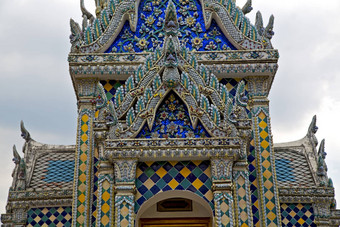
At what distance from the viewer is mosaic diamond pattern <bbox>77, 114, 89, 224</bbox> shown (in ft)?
36.6

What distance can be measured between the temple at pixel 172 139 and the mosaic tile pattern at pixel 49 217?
0.08 feet

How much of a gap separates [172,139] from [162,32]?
3.74 metres

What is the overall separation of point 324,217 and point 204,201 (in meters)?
4.44

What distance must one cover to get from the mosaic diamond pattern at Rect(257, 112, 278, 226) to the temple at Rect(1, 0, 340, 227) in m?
0.02

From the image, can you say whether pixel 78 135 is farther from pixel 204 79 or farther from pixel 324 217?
pixel 324 217

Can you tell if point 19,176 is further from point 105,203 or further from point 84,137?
point 105,203

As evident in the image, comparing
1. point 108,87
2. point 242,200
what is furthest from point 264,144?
point 108,87

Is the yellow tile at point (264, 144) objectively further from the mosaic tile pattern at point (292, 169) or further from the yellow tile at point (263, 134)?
the mosaic tile pattern at point (292, 169)

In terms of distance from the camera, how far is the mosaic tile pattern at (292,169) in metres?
13.7

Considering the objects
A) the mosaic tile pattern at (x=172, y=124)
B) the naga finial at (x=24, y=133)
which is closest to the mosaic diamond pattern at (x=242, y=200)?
the mosaic tile pattern at (x=172, y=124)

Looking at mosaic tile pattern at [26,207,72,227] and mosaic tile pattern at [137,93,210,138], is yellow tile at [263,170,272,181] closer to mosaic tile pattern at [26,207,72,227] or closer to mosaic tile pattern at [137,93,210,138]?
mosaic tile pattern at [137,93,210,138]

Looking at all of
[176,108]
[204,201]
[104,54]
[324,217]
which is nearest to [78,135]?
[104,54]

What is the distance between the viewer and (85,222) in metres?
11.0

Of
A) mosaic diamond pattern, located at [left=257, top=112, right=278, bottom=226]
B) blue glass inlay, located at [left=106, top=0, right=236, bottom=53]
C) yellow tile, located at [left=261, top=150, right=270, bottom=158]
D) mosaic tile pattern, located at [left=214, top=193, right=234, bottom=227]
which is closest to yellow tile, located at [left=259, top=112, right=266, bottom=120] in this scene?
mosaic diamond pattern, located at [left=257, top=112, right=278, bottom=226]
